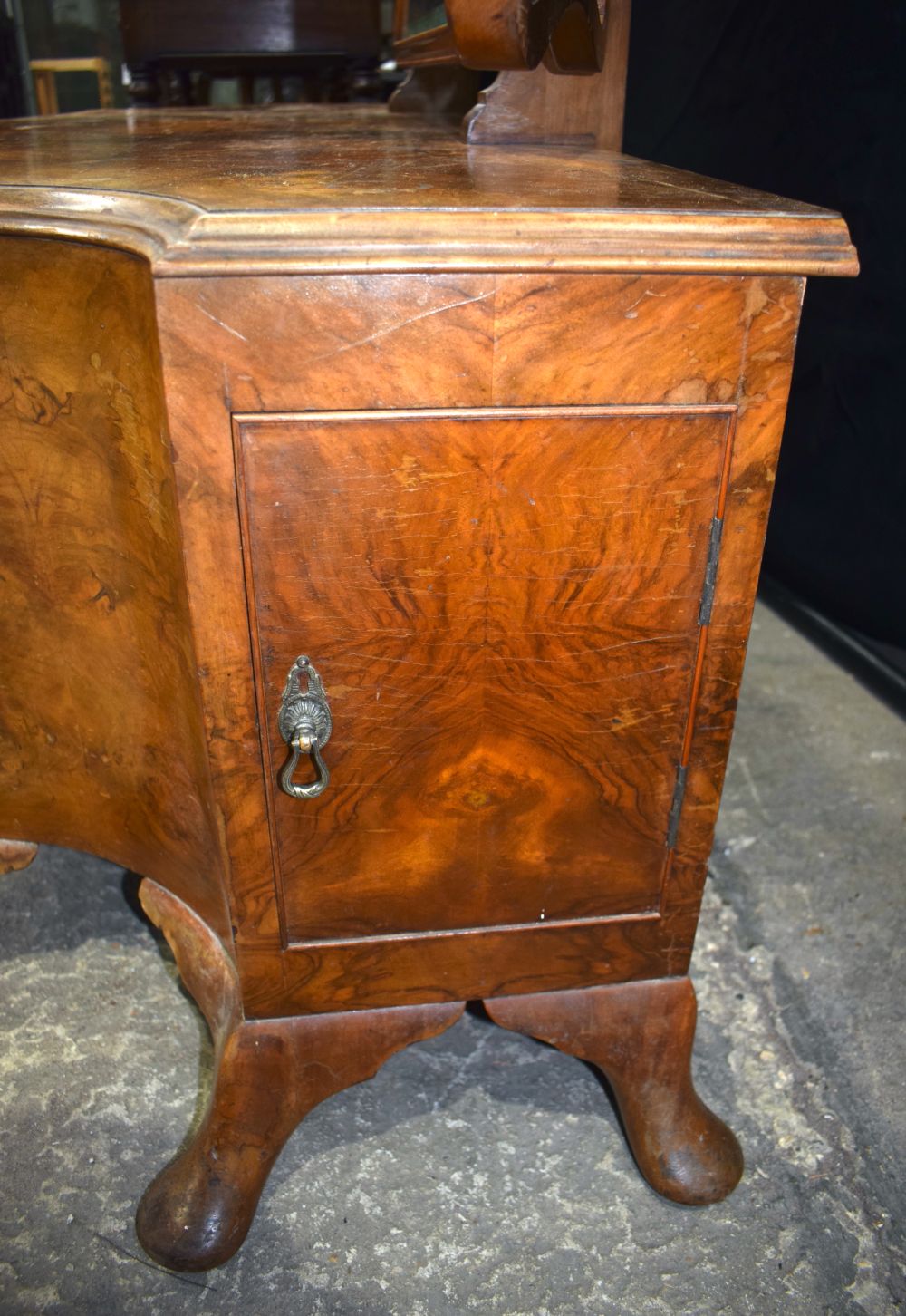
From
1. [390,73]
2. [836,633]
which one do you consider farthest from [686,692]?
[390,73]

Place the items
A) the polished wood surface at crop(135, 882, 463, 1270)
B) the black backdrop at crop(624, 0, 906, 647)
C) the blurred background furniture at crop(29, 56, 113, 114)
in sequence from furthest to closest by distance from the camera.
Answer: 1. the blurred background furniture at crop(29, 56, 113, 114)
2. the black backdrop at crop(624, 0, 906, 647)
3. the polished wood surface at crop(135, 882, 463, 1270)

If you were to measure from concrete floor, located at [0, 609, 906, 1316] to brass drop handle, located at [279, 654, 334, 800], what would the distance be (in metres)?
0.59

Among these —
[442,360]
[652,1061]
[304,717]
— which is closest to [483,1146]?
[652,1061]

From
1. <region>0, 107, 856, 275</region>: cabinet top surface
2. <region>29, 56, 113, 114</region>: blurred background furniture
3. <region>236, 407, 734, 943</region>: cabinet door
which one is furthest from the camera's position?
<region>29, 56, 113, 114</region>: blurred background furniture

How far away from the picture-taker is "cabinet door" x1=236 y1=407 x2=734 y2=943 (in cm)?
88

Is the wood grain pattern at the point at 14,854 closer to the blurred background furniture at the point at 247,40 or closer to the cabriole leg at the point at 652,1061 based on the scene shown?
the cabriole leg at the point at 652,1061

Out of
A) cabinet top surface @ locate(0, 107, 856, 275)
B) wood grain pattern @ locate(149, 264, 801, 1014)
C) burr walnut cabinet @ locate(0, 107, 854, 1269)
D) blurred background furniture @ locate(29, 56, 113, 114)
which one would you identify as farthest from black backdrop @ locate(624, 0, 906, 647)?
blurred background furniture @ locate(29, 56, 113, 114)

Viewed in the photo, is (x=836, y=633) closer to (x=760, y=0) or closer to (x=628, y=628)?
(x=760, y=0)

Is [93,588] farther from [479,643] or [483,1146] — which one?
[483,1146]

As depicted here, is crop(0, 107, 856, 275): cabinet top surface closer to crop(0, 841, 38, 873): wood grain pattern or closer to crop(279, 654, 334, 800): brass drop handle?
crop(279, 654, 334, 800): brass drop handle

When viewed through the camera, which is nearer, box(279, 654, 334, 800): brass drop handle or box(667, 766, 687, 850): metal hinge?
box(279, 654, 334, 800): brass drop handle

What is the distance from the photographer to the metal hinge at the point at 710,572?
933mm

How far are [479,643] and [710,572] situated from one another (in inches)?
8.5

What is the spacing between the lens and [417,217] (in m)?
0.78
